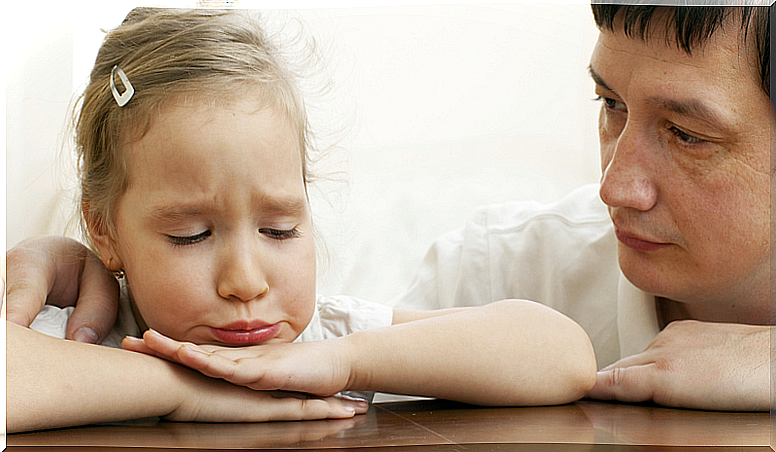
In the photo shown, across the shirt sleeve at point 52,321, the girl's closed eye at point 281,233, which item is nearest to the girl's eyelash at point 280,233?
the girl's closed eye at point 281,233

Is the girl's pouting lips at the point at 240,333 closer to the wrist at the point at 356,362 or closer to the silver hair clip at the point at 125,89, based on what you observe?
the wrist at the point at 356,362

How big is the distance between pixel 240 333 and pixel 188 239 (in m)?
0.09

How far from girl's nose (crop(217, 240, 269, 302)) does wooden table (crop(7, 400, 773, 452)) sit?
11 centimetres

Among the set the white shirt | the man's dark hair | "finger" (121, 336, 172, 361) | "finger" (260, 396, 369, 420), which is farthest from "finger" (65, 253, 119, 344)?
the man's dark hair

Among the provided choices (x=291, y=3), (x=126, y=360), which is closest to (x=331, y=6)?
(x=291, y=3)

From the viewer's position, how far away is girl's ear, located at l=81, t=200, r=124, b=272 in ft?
2.26

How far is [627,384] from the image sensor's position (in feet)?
2.24

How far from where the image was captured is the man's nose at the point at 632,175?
0.71m

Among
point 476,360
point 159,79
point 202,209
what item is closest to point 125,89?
point 159,79

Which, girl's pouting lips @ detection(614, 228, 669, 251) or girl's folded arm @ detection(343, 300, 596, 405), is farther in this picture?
girl's pouting lips @ detection(614, 228, 669, 251)

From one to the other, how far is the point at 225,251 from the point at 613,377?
0.38 metres

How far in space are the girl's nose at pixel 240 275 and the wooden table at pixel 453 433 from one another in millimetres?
113

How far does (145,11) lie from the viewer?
0.70 metres

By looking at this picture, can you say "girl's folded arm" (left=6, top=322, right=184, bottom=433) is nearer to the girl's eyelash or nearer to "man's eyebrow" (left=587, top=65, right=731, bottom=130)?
the girl's eyelash
